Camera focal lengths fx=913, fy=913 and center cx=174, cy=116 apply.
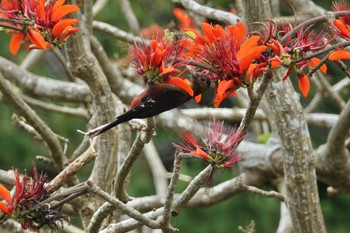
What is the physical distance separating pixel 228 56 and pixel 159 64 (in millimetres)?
183

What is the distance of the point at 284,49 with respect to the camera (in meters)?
2.41

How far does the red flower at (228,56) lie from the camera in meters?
2.34

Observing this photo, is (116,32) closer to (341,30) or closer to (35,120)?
(35,120)

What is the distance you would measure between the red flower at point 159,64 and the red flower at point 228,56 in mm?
77

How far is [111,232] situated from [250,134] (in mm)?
3764

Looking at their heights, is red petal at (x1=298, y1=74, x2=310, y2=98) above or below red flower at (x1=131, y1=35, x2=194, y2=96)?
above

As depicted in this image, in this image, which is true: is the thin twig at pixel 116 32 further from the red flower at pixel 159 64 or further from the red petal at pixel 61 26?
the red flower at pixel 159 64

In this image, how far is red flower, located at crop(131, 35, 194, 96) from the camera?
91.2 inches

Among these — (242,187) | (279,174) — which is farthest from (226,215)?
(242,187)

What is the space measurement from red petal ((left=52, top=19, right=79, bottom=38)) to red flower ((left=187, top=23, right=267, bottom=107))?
402 millimetres

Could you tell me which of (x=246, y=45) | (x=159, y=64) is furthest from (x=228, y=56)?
(x=159, y=64)

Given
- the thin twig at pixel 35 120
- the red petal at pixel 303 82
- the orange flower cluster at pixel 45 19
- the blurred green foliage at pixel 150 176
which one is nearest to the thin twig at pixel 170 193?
the red petal at pixel 303 82

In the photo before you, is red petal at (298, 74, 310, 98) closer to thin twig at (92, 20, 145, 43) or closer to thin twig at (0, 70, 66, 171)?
thin twig at (0, 70, 66, 171)

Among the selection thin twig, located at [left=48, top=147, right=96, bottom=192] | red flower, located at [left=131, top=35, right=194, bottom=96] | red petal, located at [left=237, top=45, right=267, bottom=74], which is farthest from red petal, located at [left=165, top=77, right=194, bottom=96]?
thin twig, located at [left=48, top=147, right=96, bottom=192]
